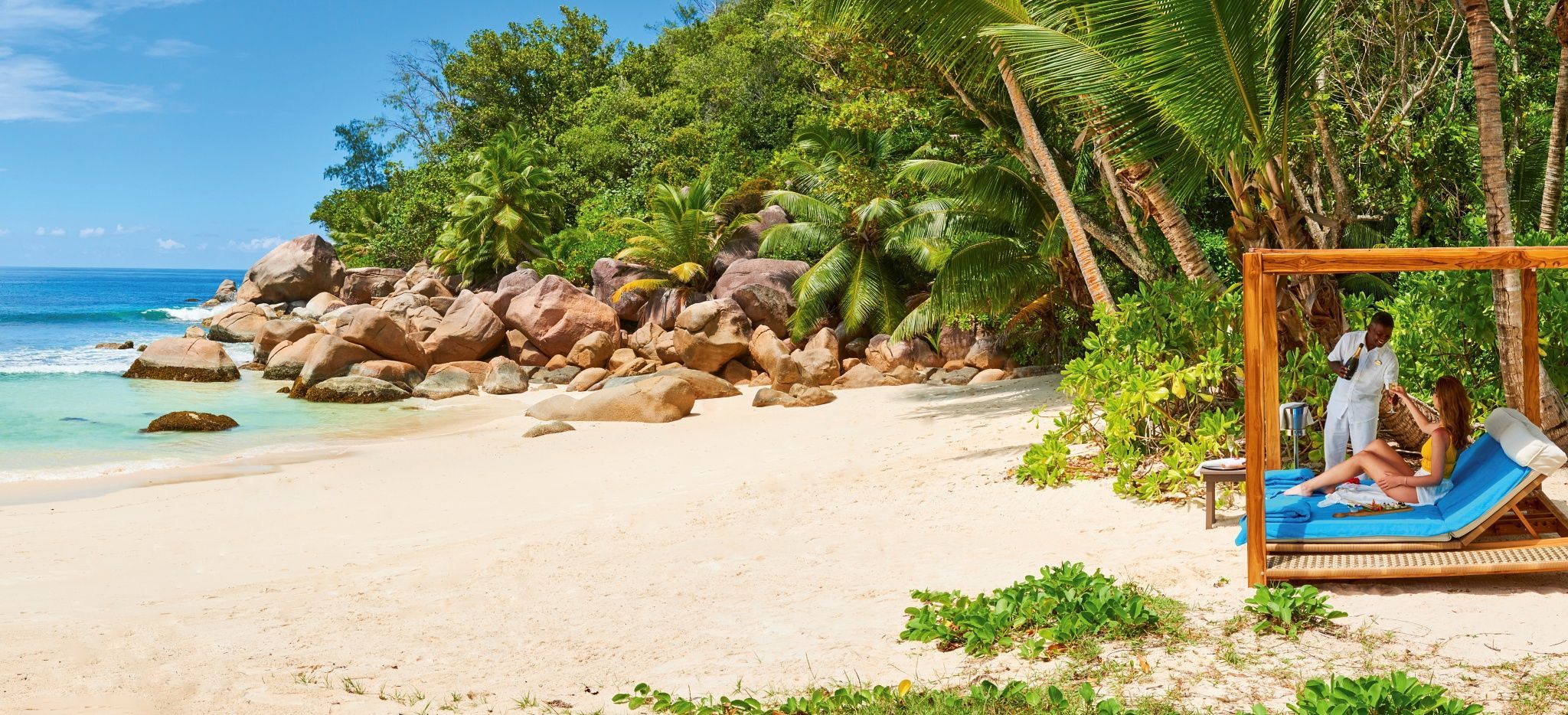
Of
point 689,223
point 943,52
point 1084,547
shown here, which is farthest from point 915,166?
point 1084,547

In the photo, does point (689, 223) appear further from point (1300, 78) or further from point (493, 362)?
point (1300, 78)

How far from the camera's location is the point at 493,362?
22.3m

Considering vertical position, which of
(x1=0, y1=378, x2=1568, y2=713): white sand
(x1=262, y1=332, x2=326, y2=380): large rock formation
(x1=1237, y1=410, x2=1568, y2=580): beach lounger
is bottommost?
(x1=0, y1=378, x2=1568, y2=713): white sand

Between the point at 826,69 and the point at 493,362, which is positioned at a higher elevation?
the point at 826,69

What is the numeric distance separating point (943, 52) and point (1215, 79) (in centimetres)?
361

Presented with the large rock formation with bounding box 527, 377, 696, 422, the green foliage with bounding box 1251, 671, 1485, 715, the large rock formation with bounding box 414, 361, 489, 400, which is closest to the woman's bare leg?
the green foliage with bounding box 1251, 671, 1485, 715

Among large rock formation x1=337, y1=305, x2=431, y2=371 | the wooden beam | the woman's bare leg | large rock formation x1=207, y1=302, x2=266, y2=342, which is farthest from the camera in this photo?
large rock formation x1=207, y1=302, x2=266, y2=342

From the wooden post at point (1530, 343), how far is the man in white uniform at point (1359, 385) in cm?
71

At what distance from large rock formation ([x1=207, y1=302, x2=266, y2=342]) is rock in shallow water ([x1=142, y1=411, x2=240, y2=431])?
15.7 metres

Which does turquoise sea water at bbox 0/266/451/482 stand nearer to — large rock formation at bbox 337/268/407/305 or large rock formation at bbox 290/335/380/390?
large rock formation at bbox 290/335/380/390

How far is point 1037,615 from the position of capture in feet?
16.8

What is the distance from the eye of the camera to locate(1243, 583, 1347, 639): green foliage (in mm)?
4855

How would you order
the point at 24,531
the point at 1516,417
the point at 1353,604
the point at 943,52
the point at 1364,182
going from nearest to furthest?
the point at 1353,604, the point at 1516,417, the point at 24,531, the point at 943,52, the point at 1364,182

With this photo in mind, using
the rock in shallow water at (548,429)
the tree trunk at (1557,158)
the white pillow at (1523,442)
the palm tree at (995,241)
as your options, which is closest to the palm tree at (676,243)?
the palm tree at (995,241)
